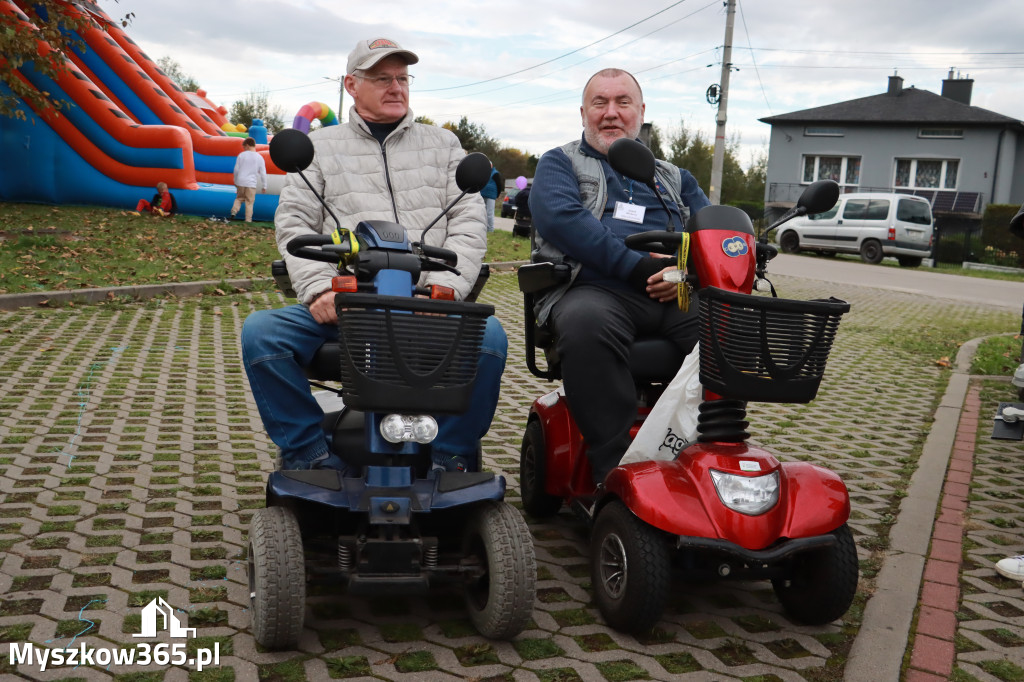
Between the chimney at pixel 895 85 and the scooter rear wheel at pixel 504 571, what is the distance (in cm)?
4645

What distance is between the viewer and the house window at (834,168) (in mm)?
42969

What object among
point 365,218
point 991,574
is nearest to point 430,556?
point 365,218

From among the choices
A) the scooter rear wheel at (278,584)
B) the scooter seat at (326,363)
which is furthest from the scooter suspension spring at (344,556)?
the scooter seat at (326,363)

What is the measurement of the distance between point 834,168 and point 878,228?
67.3 ft

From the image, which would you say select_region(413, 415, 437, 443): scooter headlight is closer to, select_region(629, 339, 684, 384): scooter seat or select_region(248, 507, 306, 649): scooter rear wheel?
select_region(248, 507, 306, 649): scooter rear wheel

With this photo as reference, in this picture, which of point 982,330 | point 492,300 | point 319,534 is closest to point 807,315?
point 319,534

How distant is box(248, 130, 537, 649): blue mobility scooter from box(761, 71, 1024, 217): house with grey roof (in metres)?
38.2

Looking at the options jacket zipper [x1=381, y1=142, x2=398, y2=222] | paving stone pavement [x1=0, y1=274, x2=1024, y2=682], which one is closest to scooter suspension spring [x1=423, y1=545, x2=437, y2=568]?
paving stone pavement [x1=0, y1=274, x2=1024, y2=682]

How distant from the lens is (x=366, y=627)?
287 centimetres

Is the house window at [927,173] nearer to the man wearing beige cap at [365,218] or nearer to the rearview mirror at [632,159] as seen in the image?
the man wearing beige cap at [365,218]

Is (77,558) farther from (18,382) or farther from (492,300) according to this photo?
(492,300)

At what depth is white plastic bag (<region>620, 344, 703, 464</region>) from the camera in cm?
→ 302

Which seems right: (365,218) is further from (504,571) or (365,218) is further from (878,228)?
(878,228)

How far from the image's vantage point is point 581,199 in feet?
12.2
